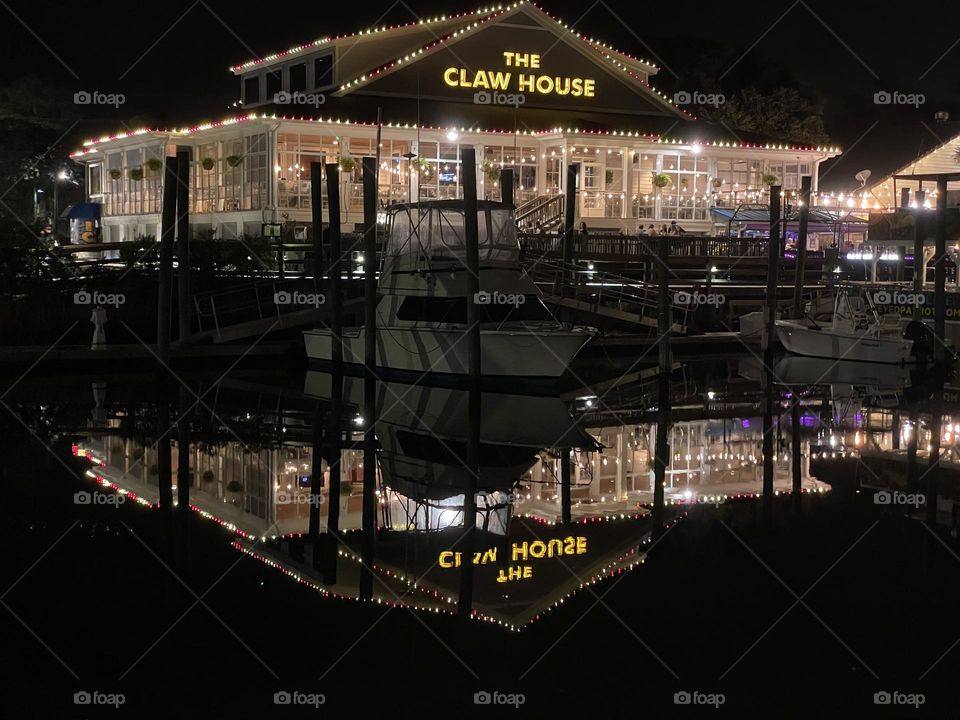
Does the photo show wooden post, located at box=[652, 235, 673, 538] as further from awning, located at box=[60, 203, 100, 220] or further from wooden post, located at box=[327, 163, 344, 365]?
awning, located at box=[60, 203, 100, 220]

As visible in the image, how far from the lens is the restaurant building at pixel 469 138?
42781 mm

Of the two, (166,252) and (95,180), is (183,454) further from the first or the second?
(95,180)

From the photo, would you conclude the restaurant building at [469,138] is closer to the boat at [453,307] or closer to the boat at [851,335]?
the boat at [851,335]

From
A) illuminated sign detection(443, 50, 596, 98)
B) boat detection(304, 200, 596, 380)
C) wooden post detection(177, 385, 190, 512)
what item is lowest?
wooden post detection(177, 385, 190, 512)

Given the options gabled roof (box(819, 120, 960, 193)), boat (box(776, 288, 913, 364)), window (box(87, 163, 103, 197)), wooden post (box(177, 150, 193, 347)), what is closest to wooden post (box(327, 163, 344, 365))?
wooden post (box(177, 150, 193, 347))

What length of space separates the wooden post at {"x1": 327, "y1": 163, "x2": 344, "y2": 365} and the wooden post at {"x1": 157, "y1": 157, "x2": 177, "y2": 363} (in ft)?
12.3

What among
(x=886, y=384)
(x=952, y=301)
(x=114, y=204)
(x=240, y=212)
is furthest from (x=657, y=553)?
(x=114, y=204)

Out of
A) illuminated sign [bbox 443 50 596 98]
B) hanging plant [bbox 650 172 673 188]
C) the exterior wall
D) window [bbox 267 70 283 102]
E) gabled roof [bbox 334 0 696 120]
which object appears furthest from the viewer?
window [bbox 267 70 283 102]

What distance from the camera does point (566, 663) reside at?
34.6 ft

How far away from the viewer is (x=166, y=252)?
97.8 feet

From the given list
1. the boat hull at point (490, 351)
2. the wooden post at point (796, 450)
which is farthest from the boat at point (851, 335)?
the boat hull at point (490, 351)

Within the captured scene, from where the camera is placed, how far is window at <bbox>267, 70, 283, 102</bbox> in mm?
49469

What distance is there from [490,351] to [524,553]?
43.0 ft

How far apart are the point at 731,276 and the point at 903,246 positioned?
5.98m
